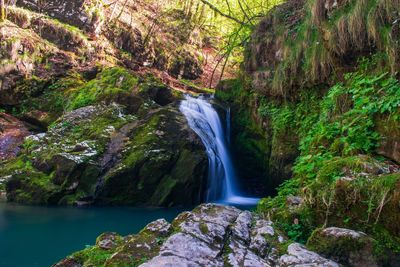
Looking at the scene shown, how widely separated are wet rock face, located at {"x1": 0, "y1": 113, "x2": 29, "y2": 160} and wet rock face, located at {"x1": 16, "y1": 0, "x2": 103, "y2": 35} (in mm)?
6278

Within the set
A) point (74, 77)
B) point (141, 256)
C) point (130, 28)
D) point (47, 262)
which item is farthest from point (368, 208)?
point (130, 28)

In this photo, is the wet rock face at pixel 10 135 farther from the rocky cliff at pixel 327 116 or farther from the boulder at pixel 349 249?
the boulder at pixel 349 249

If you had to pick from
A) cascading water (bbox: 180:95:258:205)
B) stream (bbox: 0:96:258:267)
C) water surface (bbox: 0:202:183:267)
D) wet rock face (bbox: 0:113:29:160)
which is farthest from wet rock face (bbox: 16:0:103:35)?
water surface (bbox: 0:202:183:267)

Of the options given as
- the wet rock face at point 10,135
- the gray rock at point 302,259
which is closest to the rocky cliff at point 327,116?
the gray rock at point 302,259

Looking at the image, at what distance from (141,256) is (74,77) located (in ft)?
44.2

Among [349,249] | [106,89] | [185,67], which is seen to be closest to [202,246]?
[349,249]

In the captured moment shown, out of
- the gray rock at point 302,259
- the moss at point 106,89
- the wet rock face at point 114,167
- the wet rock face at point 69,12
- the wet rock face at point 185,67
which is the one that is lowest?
the gray rock at point 302,259

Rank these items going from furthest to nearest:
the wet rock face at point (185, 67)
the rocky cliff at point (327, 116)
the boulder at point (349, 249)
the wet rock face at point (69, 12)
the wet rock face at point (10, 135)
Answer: the wet rock face at point (185, 67)
the wet rock face at point (69, 12)
the wet rock face at point (10, 135)
the rocky cliff at point (327, 116)
the boulder at point (349, 249)

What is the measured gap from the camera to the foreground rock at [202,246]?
2941mm

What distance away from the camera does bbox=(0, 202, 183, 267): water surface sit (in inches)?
231

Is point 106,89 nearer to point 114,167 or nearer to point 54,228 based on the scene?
point 114,167

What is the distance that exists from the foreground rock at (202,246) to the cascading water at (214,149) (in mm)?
6372

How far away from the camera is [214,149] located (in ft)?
36.4

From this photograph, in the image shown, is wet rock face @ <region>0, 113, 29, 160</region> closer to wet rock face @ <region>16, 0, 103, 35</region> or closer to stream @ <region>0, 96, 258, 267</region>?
stream @ <region>0, 96, 258, 267</region>
